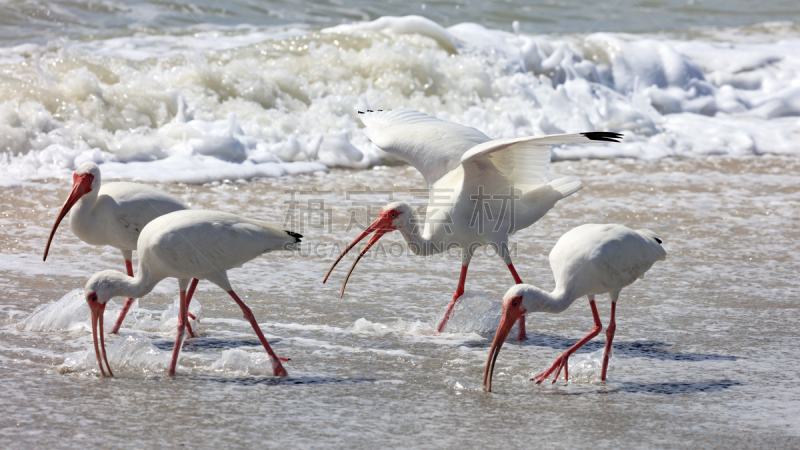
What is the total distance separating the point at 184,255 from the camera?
4.11 meters

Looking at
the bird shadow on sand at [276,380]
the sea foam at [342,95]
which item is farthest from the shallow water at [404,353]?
the sea foam at [342,95]

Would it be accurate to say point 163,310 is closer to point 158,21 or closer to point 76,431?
point 76,431

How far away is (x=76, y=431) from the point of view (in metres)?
3.41

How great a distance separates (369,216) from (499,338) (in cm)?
352

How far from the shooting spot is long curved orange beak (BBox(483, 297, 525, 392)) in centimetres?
400

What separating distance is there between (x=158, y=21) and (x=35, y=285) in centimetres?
902

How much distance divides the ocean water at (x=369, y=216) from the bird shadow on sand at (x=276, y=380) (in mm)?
22

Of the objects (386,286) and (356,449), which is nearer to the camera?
(356,449)

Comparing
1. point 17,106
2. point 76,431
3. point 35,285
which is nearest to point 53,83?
point 17,106

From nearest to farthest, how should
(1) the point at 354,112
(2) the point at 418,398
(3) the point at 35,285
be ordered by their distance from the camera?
(2) the point at 418,398
(3) the point at 35,285
(1) the point at 354,112

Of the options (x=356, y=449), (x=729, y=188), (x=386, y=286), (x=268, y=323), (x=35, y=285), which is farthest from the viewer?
(x=729, y=188)

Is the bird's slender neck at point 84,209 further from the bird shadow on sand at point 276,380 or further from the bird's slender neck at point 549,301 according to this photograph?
the bird's slender neck at point 549,301

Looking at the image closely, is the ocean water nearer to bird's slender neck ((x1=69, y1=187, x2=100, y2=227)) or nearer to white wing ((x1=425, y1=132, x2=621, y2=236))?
bird's slender neck ((x1=69, y1=187, x2=100, y2=227))

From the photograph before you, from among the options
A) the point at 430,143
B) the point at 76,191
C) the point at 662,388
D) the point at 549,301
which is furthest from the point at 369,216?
the point at 662,388
